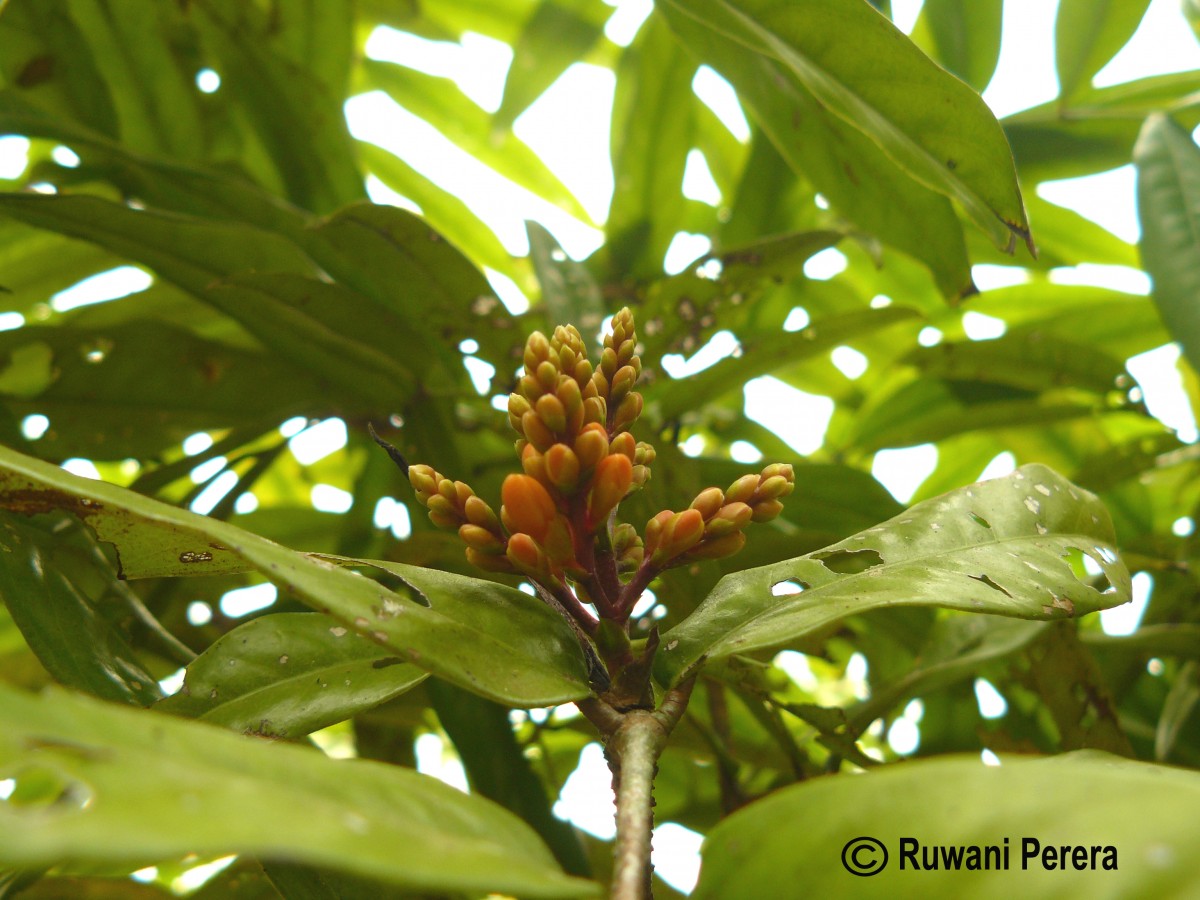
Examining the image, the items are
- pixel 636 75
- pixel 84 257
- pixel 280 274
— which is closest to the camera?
pixel 280 274

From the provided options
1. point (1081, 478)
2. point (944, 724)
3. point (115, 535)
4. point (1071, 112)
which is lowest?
point (115, 535)

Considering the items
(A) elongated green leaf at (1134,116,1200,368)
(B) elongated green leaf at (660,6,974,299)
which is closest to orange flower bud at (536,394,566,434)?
(B) elongated green leaf at (660,6,974,299)

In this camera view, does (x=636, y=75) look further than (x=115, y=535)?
Yes

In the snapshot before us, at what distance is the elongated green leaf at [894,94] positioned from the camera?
0.80 metres

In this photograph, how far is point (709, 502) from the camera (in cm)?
59

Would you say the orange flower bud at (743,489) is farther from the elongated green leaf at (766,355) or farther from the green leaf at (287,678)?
the elongated green leaf at (766,355)

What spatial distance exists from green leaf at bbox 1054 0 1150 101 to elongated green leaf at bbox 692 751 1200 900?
4.37ft

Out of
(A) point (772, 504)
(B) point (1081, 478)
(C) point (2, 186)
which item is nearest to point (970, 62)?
(B) point (1081, 478)

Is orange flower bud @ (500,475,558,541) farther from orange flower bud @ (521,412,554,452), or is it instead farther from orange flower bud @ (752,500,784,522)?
orange flower bud @ (752,500,784,522)

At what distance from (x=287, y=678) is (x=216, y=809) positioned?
32 cm

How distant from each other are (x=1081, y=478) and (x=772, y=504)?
0.81m

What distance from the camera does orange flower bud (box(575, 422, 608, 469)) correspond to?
0.53 meters

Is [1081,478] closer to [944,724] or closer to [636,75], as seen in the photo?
[944,724]

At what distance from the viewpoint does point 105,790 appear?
29 cm
